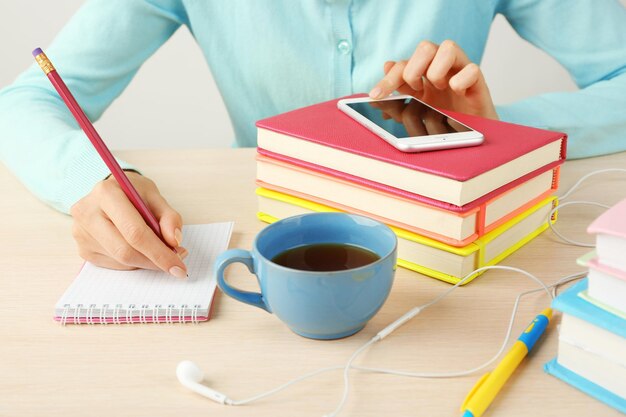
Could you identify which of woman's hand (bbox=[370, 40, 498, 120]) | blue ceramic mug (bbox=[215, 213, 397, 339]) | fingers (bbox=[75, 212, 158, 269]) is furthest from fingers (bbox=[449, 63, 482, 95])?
fingers (bbox=[75, 212, 158, 269])

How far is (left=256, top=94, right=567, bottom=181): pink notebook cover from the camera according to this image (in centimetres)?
61

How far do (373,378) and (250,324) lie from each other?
129mm

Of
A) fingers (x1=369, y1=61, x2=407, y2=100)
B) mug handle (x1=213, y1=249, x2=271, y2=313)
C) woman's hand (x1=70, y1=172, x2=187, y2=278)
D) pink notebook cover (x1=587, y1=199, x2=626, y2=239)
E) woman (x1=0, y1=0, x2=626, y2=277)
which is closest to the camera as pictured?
pink notebook cover (x1=587, y1=199, x2=626, y2=239)

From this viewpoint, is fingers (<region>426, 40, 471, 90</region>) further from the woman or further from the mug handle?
the mug handle

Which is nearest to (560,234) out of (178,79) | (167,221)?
(167,221)

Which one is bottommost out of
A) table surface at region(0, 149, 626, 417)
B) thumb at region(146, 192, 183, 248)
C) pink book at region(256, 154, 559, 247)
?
table surface at region(0, 149, 626, 417)

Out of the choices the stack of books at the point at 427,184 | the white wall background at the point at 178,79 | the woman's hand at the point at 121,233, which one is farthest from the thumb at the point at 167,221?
the white wall background at the point at 178,79

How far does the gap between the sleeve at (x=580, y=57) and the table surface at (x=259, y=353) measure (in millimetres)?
347

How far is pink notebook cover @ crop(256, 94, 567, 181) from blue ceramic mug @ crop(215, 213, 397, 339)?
3.5 inches

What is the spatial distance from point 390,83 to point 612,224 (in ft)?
1.45

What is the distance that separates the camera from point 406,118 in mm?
727

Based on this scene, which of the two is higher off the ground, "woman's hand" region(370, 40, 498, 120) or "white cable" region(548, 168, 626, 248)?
"woman's hand" region(370, 40, 498, 120)

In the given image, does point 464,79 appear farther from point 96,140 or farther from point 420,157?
point 96,140

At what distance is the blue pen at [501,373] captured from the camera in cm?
46
